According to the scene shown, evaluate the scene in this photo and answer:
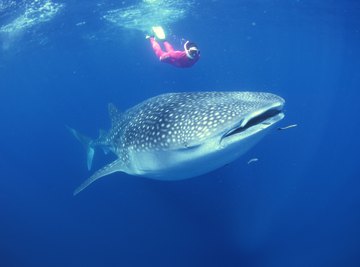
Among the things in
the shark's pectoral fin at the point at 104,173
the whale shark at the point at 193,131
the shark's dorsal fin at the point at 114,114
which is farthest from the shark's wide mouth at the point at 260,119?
the shark's dorsal fin at the point at 114,114

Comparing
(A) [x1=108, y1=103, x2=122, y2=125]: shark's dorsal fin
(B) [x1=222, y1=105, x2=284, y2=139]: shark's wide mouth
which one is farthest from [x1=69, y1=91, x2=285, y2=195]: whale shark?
(A) [x1=108, y1=103, x2=122, y2=125]: shark's dorsal fin

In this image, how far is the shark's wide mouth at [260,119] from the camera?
3668mm

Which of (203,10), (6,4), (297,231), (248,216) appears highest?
(6,4)

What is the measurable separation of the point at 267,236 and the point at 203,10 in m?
19.9

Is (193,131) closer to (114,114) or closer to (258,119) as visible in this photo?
(258,119)

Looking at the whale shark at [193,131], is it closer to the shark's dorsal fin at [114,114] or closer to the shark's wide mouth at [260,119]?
the shark's wide mouth at [260,119]

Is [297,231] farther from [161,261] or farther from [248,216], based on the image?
[161,261]

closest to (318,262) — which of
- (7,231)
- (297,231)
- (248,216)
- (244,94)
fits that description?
(297,231)

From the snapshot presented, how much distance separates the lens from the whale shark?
12.5 ft

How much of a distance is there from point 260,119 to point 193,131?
34.0 inches

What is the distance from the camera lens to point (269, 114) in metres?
3.86

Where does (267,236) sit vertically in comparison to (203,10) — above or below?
below

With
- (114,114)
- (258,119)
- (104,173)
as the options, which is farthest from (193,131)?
(114,114)

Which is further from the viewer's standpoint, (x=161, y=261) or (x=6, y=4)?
(x=6, y=4)
